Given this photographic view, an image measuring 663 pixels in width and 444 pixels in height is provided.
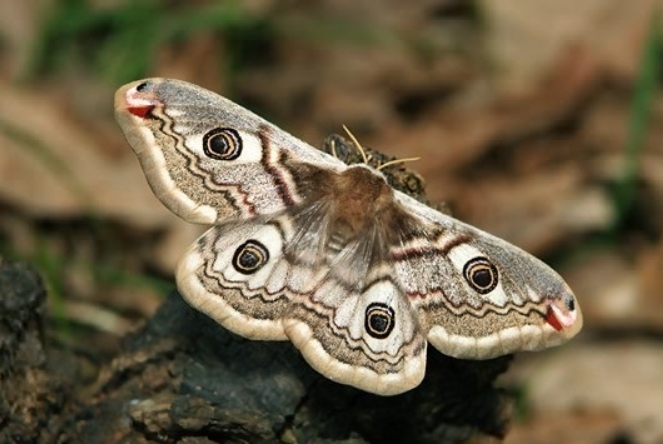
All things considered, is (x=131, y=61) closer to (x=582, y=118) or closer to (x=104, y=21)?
(x=104, y=21)

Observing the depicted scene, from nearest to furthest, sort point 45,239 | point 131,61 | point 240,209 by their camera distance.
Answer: point 240,209 < point 45,239 < point 131,61

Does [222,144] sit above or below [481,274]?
above

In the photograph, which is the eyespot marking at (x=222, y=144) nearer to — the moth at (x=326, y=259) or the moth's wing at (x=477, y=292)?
the moth at (x=326, y=259)

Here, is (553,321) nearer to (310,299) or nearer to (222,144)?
(310,299)

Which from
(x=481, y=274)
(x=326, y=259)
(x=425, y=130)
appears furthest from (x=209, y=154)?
(x=425, y=130)

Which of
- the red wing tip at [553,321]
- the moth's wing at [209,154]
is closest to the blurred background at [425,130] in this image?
the moth's wing at [209,154]

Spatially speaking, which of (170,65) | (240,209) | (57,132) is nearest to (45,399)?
(240,209)
